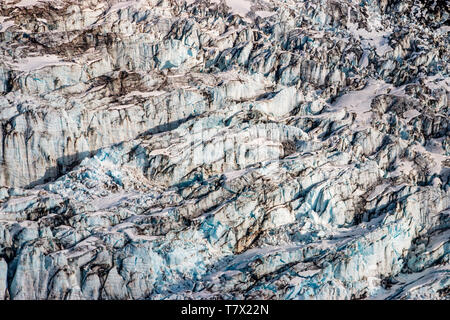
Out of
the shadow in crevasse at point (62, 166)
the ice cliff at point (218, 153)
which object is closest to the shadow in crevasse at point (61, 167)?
the shadow in crevasse at point (62, 166)

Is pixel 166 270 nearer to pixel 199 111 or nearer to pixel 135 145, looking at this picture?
pixel 135 145

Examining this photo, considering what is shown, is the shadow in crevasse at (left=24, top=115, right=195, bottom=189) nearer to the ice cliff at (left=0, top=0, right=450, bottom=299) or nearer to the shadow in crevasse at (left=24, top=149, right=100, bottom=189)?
the shadow in crevasse at (left=24, top=149, right=100, bottom=189)

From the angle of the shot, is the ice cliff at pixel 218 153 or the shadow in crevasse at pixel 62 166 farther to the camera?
the shadow in crevasse at pixel 62 166

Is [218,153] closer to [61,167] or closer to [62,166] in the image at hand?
[62,166]

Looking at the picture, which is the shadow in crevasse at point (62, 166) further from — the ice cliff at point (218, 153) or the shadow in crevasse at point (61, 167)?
the ice cliff at point (218, 153)

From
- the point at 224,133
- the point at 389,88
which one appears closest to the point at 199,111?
the point at 224,133

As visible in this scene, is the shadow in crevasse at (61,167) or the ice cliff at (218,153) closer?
the ice cliff at (218,153)

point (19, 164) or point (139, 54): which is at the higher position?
point (139, 54)

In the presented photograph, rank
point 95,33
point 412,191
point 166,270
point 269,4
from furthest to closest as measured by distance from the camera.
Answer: point 269,4
point 95,33
point 412,191
point 166,270

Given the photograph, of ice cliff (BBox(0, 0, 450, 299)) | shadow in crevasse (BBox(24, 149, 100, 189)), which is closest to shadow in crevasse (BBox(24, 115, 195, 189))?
shadow in crevasse (BBox(24, 149, 100, 189))
